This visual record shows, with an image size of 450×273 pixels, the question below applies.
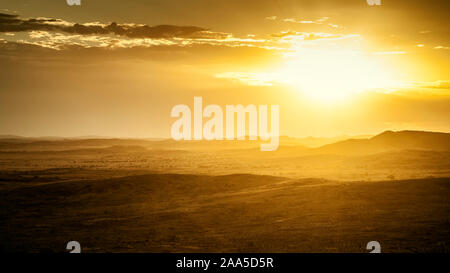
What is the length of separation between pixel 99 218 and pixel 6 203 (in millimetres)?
9516

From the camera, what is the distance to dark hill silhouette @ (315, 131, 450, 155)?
9019cm

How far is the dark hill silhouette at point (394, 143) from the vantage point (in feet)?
296

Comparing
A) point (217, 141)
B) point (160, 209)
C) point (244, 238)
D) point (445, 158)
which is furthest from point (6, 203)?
point (217, 141)

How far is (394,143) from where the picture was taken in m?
98.7

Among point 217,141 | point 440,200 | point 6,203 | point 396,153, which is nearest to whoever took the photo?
point 440,200

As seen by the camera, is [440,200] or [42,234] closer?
[42,234]

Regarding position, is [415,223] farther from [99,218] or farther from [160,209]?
[99,218]

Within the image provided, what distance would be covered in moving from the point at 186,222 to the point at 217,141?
524ft

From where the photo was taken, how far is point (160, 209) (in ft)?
93.5

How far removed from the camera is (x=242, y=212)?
2588cm

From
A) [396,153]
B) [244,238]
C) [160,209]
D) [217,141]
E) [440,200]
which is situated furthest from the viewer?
[217,141]
